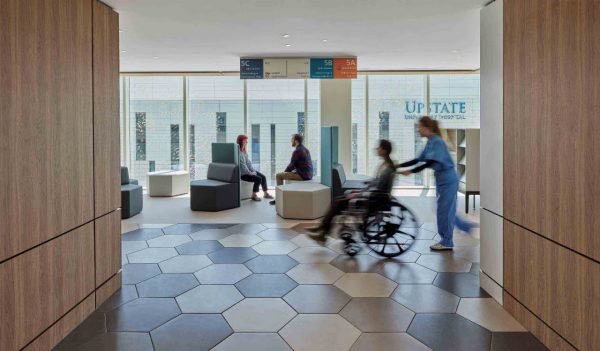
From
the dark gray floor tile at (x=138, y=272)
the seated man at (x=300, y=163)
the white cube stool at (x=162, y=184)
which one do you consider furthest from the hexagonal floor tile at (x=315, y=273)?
the white cube stool at (x=162, y=184)

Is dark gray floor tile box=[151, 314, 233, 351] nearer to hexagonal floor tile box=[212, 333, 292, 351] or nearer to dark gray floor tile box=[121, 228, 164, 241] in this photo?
hexagonal floor tile box=[212, 333, 292, 351]

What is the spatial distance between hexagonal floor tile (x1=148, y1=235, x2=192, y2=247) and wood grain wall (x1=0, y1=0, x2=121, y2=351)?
1.56 meters

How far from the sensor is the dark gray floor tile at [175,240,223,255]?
16.3 feet

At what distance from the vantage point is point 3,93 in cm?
225

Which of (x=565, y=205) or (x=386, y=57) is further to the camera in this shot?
(x=386, y=57)

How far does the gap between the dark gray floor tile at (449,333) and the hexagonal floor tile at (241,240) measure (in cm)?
266

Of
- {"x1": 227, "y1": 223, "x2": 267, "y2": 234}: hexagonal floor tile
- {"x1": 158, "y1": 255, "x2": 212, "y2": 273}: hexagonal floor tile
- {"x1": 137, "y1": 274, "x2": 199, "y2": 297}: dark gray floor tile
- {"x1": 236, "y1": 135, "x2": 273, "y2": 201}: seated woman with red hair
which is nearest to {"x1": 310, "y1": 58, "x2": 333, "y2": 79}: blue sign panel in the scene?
{"x1": 236, "y1": 135, "x2": 273, "y2": 201}: seated woman with red hair

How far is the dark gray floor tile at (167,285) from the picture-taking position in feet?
12.0

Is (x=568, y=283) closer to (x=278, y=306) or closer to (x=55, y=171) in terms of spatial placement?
(x=278, y=306)

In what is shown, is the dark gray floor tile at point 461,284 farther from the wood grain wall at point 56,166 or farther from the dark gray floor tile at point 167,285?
the wood grain wall at point 56,166

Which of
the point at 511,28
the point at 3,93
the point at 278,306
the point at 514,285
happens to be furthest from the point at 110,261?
the point at 511,28

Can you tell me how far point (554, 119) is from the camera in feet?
8.49

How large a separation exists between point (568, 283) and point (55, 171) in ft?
10.6

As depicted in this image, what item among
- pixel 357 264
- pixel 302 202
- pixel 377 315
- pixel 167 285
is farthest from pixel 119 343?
pixel 302 202
